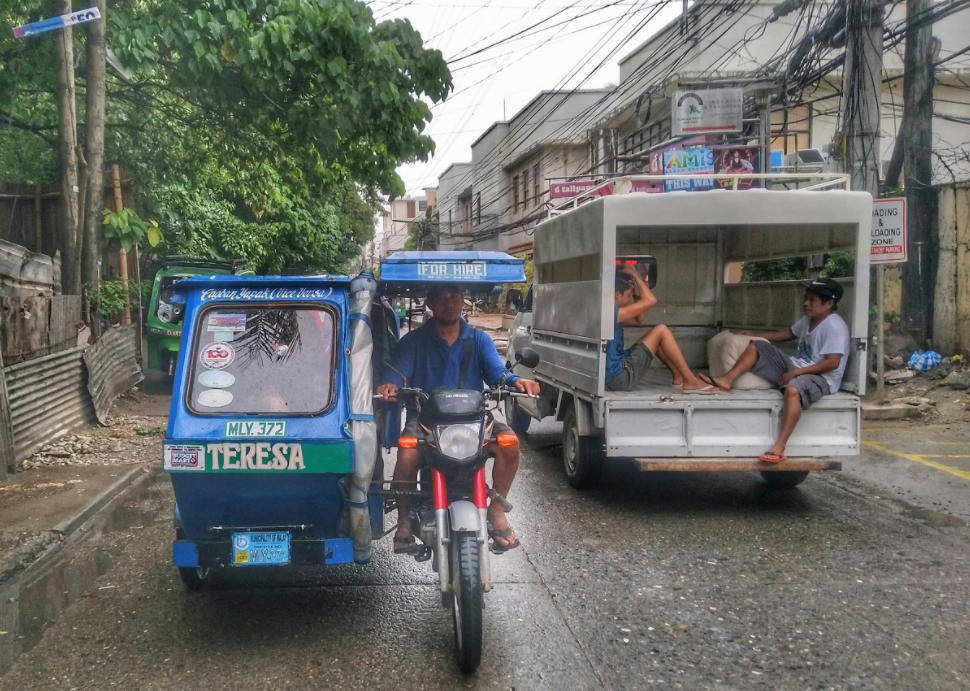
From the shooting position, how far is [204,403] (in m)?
4.36

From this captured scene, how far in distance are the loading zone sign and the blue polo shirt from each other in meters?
6.90

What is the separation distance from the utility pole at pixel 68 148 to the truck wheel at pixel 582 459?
249 inches

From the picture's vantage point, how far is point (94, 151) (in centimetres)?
1047

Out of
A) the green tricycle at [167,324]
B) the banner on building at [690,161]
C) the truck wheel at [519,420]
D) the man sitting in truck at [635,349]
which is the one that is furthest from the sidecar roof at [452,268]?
the banner on building at [690,161]

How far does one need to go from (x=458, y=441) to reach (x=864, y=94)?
8843 millimetres

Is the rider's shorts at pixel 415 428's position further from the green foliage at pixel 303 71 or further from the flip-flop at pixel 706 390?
the green foliage at pixel 303 71

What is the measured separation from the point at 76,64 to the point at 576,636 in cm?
1015

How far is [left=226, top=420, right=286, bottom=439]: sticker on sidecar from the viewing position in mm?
4172

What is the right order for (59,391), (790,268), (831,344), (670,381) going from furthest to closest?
1. (790,268)
2. (59,391)
3. (670,381)
4. (831,344)

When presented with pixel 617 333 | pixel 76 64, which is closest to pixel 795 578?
pixel 617 333

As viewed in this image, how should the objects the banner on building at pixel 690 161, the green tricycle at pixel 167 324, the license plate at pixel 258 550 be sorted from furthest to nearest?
the banner on building at pixel 690 161 → the green tricycle at pixel 167 324 → the license plate at pixel 258 550

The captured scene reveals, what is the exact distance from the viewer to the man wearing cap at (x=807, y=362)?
6.80 m

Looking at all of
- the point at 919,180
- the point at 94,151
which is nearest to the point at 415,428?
the point at 94,151

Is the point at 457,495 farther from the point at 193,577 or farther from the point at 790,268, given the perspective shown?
the point at 790,268
